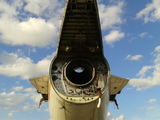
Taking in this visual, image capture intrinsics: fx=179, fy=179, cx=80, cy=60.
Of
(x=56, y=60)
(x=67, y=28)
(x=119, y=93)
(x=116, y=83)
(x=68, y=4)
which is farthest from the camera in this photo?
(x=119, y=93)

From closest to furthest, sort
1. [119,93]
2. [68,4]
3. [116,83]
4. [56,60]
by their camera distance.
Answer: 1. [68,4]
2. [56,60]
3. [116,83]
4. [119,93]

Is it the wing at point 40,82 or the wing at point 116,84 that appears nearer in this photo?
the wing at point 40,82

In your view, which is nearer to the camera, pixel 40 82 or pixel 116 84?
pixel 40 82

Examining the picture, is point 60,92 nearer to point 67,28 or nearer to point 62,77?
point 62,77

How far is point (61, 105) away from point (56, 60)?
2.72m

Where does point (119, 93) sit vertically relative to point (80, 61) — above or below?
below

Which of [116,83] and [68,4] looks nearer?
[68,4]

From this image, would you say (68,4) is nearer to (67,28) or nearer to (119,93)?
(67,28)

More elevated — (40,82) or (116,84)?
(40,82)

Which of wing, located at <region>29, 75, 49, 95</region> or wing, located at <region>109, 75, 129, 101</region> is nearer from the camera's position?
wing, located at <region>29, 75, 49, 95</region>

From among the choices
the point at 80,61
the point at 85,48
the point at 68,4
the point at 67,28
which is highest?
the point at 68,4

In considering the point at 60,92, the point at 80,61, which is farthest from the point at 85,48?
the point at 60,92

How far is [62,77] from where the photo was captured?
10.0m

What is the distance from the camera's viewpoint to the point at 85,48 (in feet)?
35.0
